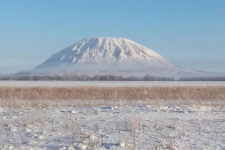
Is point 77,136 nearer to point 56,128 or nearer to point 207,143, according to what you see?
point 56,128

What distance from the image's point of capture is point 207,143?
864 cm

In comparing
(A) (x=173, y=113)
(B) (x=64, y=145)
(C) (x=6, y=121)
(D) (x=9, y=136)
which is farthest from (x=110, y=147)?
(A) (x=173, y=113)

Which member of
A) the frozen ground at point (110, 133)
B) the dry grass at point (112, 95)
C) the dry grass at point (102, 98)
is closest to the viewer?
the frozen ground at point (110, 133)

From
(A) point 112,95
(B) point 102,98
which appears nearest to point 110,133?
(B) point 102,98

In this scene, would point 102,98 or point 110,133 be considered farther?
point 102,98

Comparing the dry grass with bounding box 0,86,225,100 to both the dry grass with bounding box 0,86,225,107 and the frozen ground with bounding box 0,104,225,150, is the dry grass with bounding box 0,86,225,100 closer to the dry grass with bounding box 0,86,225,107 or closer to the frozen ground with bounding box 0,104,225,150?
the dry grass with bounding box 0,86,225,107

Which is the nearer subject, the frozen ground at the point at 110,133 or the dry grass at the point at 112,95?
the frozen ground at the point at 110,133

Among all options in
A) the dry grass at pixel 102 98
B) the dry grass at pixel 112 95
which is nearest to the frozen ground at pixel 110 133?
the dry grass at pixel 102 98

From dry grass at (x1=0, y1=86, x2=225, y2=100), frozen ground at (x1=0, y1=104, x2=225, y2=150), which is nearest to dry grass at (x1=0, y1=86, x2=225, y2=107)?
Result: dry grass at (x1=0, y1=86, x2=225, y2=100)

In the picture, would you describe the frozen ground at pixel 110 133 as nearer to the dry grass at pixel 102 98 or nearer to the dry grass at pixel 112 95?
the dry grass at pixel 102 98

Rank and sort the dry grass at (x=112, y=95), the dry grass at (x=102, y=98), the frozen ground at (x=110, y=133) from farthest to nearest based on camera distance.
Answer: the dry grass at (x=112, y=95) → the dry grass at (x=102, y=98) → the frozen ground at (x=110, y=133)

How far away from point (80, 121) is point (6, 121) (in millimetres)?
1877

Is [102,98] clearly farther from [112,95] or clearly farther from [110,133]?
[110,133]

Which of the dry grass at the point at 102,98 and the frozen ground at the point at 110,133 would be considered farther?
the dry grass at the point at 102,98
